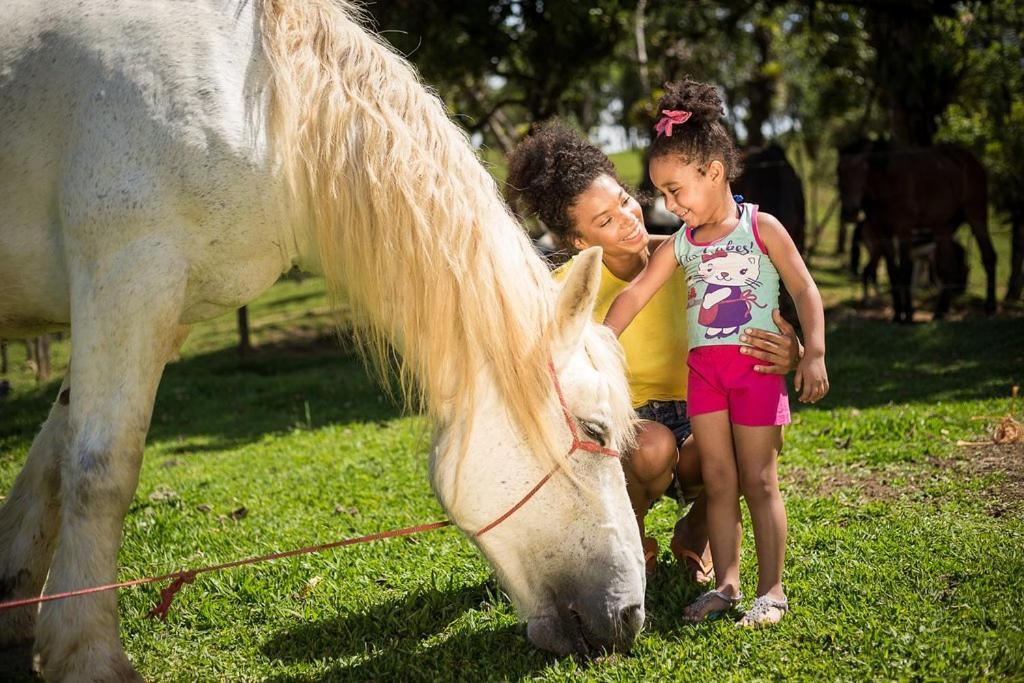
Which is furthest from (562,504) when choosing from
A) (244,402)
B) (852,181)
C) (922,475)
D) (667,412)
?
(852,181)

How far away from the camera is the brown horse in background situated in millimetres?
9587

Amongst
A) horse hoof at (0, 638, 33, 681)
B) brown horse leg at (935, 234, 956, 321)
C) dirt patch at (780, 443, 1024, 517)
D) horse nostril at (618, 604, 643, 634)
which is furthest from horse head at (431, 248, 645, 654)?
brown horse leg at (935, 234, 956, 321)

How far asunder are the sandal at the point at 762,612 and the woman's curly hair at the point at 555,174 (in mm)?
1304

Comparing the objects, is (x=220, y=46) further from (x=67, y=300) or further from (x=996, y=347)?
(x=996, y=347)

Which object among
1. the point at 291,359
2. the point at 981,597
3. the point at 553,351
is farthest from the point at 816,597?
the point at 291,359

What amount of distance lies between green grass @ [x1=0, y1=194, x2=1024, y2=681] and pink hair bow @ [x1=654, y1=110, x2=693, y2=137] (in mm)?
1159

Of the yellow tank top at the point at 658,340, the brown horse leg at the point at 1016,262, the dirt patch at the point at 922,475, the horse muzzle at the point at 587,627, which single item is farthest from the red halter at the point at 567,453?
the brown horse leg at the point at 1016,262

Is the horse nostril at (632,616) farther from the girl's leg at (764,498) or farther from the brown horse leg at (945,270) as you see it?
the brown horse leg at (945,270)

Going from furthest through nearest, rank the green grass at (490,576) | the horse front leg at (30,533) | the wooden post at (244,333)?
the wooden post at (244,333) < the horse front leg at (30,533) < the green grass at (490,576)

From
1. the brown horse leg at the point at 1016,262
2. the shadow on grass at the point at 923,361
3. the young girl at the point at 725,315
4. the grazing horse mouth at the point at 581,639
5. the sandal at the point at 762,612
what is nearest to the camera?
the grazing horse mouth at the point at 581,639

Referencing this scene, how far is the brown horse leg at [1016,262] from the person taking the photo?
1040 cm

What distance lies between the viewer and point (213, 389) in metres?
8.08

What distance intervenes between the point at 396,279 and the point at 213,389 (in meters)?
6.37

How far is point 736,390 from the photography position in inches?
105
